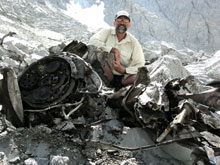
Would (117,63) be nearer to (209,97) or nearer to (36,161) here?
(209,97)

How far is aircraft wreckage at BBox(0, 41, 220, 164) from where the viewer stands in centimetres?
232

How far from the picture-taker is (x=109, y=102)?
291 centimetres

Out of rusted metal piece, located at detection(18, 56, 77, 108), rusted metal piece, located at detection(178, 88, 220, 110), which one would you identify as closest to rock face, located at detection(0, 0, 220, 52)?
rusted metal piece, located at detection(18, 56, 77, 108)

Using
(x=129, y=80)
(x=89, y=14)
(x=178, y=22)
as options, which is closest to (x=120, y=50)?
(x=129, y=80)

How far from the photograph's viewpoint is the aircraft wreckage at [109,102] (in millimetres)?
2324

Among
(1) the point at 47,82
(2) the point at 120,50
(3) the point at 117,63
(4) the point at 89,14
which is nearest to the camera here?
(1) the point at 47,82

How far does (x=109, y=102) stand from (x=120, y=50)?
71.4 inches

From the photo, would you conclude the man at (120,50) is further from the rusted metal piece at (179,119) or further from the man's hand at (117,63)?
the rusted metal piece at (179,119)

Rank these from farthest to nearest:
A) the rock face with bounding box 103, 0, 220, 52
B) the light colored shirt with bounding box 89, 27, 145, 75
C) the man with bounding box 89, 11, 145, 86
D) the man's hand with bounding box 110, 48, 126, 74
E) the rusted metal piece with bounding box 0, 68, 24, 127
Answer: the rock face with bounding box 103, 0, 220, 52 → the light colored shirt with bounding box 89, 27, 145, 75 → the man with bounding box 89, 11, 145, 86 → the man's hand with bounding box 110, 48, 126, 74 → the rusted metal piece with bounding box 0, 68, 24, 127

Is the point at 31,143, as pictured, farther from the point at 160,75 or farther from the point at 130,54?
the point at 160,75

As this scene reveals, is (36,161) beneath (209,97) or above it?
beneath

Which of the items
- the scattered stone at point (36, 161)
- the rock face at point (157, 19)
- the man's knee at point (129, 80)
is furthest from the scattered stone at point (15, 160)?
the rock face at point (157, 19)

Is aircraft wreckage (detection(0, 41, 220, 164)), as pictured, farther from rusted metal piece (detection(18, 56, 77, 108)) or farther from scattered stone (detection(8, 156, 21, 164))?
scattered stone (detection(8, 156, 21, 164))

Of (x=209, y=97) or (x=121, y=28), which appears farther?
(x=121, y=28)
